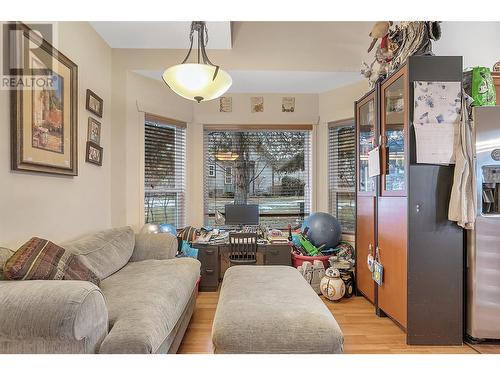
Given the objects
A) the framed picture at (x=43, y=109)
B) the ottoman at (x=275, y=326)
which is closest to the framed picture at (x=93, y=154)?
the framed picture at (x=43, y=109)

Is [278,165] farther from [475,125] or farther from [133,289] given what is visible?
[133,289]

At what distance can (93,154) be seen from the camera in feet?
8.96

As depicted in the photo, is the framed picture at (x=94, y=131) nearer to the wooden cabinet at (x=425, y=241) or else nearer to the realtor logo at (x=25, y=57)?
the realtor logo at (x=25, y=57)

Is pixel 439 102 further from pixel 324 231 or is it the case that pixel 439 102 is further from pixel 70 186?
pixel 70 186

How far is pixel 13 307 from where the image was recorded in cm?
109

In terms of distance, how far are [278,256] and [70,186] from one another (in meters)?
2.20

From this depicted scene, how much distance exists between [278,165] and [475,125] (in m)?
2.34

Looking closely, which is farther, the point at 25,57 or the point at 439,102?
the point at 439,102

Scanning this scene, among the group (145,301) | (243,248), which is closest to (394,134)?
(243,248)

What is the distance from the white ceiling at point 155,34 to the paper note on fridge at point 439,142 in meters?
2.08

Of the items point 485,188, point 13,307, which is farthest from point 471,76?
point 13,307

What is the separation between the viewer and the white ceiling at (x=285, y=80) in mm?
3309

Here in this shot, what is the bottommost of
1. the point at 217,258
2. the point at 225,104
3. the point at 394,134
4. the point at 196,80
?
the point at 217,258

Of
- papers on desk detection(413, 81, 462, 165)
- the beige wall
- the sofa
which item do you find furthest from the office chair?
papers on desk detection(413, 81, 462, 165)
